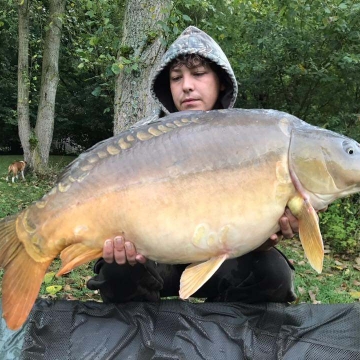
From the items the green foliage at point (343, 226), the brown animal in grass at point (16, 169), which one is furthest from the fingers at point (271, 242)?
the brown animal in grass at point (16, 169)

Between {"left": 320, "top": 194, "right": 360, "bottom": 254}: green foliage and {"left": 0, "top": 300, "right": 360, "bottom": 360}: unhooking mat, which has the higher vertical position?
{"left": 0, "top": 300, "right": 360, "bottom": 360}: unhooking mat

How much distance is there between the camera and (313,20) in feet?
16.0

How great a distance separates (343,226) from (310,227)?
109 inches

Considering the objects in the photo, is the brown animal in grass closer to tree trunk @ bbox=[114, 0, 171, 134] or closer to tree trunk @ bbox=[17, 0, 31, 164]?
tree trunk @ bbox=[17, 0, 31, 164]

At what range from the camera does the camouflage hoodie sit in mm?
1808

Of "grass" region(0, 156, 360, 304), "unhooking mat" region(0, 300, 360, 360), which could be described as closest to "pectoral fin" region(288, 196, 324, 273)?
"unhooking mat" region(0, 300, 360, 360)

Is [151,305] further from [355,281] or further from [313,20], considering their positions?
[313,20]

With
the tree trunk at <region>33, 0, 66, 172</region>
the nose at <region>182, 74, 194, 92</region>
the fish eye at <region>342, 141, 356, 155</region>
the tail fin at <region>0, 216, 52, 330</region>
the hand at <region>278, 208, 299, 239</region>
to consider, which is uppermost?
the nose at <region>182, 74, 194, 92</region>

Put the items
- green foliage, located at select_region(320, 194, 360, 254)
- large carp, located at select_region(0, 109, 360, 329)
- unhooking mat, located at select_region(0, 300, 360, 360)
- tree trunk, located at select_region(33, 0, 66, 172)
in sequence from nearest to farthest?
large carp, located at select_region(0, 109, 360, 329)
unhooking mat, located at select_region(0, 300, 360, 360)
green foliage, located at select_region(320, 194, 360, 254)
tree trunk, located at select_region(33, 0, 66, 172)

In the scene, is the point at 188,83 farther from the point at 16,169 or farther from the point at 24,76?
the point at 24,76

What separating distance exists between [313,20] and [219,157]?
4.20m

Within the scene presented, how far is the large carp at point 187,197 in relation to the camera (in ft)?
3.99

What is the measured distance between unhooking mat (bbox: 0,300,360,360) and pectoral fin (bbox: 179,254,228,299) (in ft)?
0.94

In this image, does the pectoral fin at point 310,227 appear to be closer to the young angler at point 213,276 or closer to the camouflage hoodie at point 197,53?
the young angler at point 213,276
